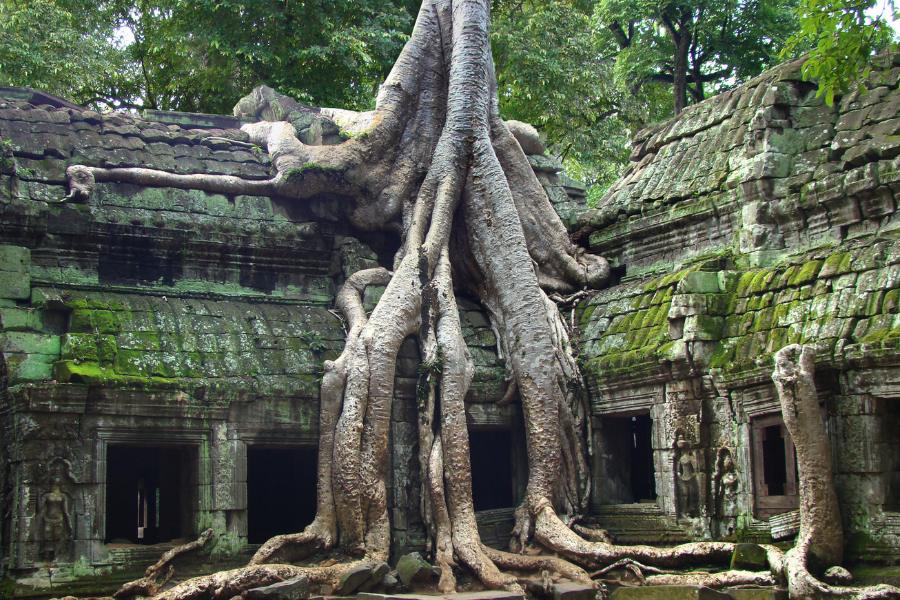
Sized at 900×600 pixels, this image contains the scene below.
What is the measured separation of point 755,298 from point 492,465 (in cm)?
383

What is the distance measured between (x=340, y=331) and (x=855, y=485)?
519 cm

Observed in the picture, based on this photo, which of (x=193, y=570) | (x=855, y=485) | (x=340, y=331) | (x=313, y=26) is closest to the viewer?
(x=855, y=485)

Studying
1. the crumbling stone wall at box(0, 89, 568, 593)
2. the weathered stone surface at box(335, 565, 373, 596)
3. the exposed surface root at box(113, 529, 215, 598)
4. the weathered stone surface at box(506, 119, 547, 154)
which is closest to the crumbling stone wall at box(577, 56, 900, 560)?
the crumbling stone wall at box(0, 89, 568, 593)

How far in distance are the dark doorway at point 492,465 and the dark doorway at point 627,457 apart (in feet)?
4.20

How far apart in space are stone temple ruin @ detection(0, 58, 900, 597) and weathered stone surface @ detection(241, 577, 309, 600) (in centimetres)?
108

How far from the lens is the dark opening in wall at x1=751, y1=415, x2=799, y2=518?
34.6ft

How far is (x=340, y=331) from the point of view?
12.5 m

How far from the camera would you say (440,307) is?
1241 centimetres

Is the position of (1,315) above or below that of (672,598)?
above

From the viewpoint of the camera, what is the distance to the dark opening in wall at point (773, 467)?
1054 centimetres

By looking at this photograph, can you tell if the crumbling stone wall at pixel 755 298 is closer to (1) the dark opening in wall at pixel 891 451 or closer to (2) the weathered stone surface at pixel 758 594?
(1) the dark opening in wall at pixel 891 451

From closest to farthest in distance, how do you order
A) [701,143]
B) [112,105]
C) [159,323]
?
[159,323] → [701,143] → [112,105]

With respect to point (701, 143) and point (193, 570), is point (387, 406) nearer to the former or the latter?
point (193, 570)

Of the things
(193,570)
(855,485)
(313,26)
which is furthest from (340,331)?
(313,26)
